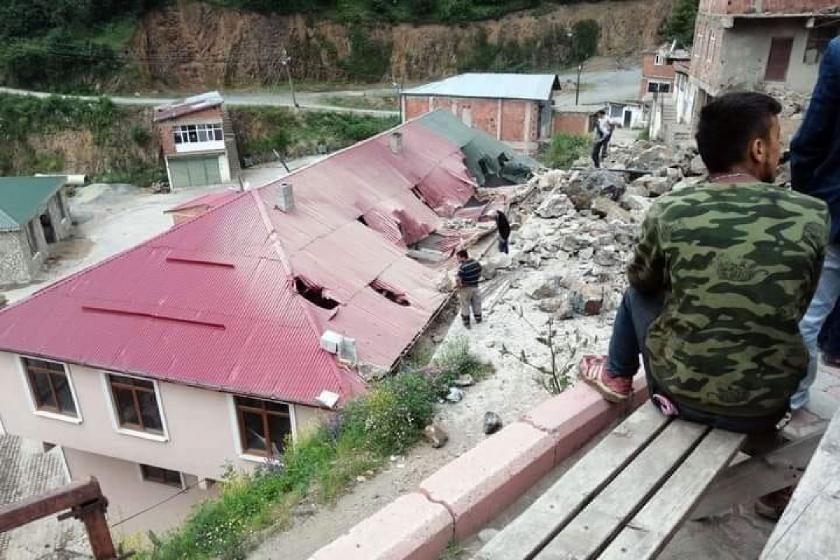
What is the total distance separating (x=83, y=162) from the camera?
144ft

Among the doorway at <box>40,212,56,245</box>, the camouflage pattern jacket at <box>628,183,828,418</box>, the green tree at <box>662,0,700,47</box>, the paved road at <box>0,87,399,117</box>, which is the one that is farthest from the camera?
the green tree at <box>662,0,700,47</box>

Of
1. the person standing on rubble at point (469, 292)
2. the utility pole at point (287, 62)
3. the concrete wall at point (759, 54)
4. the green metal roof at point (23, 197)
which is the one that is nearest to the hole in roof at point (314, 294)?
the person standing on rubble at point (469, 292)

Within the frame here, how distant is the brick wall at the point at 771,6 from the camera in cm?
1798

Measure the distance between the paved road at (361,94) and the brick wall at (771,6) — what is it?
72.3 feet

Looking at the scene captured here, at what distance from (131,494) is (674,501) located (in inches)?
565

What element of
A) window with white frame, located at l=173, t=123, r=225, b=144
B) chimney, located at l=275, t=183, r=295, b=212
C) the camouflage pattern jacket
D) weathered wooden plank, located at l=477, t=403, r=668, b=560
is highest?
the camouflage pattern jacket

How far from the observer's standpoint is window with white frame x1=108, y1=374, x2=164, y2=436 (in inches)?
470

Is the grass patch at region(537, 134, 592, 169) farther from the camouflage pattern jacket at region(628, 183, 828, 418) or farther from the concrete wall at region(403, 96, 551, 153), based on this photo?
the camouflage pattern jacket at region(628, 183, 828, 418)

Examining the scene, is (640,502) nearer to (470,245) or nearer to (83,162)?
(470,245)

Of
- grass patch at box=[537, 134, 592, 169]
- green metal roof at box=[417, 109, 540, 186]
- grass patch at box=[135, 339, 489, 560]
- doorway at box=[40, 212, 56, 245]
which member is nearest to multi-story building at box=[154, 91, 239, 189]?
doorway at box=[40, 212, 56, 245]

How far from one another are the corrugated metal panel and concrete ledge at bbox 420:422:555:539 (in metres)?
31.4

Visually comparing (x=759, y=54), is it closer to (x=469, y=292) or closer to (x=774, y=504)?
(x=469, y=292)

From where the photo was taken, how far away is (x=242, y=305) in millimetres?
11680

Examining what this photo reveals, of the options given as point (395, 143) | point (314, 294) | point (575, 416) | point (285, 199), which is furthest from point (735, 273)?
point (395, 143)
